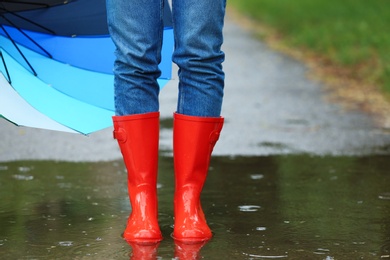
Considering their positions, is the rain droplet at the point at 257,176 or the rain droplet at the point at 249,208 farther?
the rain droplet at the point at 257,176

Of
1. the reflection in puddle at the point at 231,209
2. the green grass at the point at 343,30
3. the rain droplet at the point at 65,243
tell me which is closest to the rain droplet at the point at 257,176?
the reflection in puddle at the point at 231,209

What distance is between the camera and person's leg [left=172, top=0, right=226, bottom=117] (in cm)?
335

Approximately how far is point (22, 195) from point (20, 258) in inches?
43.7

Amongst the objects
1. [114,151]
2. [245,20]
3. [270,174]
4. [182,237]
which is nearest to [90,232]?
[182,237]

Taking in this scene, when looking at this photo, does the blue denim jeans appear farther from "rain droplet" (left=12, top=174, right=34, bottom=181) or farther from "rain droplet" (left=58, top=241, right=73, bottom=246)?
"rain droplet" (left=12, top=174, right=34, bottom=181)

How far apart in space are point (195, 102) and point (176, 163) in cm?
22

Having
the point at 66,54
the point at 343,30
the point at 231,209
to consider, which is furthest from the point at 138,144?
the point at 343,30

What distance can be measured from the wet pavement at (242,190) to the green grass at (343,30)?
80.5 inches

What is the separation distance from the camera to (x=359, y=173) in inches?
191

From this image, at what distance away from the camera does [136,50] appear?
11.0 feet

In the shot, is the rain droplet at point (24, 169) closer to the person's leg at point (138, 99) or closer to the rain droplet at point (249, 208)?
the rain droplet at point (249, 208)

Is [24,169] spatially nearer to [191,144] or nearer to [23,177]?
[23,177]

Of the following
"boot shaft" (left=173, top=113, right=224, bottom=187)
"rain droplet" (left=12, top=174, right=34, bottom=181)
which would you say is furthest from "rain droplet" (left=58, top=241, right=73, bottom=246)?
"rain droplet" (left=12, top=174, right=34, bottom=181)

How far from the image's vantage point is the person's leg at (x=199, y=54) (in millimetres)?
3352
